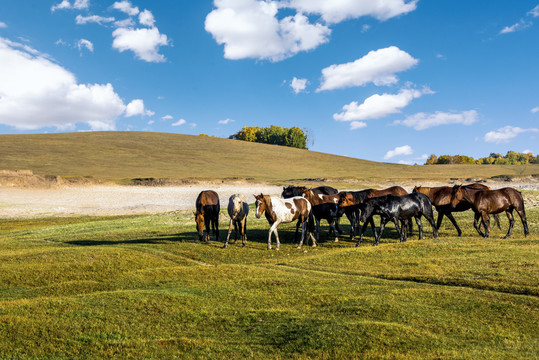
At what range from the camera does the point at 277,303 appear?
10.2m

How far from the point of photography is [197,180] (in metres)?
73.9

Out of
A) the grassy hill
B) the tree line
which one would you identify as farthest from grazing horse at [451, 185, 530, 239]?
the tree line

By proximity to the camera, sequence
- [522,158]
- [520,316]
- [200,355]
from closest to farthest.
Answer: [200,355] → [520,316] → [522,158]

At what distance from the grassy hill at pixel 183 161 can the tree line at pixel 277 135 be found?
2364 centimetres

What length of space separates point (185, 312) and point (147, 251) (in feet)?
30.4

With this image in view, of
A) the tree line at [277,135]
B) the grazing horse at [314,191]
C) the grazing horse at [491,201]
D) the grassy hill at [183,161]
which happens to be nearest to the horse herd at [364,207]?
the grazing horse at [491,201]

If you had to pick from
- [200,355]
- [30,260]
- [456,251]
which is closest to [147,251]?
[30,260]

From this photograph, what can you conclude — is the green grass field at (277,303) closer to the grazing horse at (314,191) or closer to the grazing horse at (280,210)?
the grazing horse at (280,210)

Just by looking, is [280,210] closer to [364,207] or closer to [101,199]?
[364,207]

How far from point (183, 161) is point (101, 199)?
43.6 meters

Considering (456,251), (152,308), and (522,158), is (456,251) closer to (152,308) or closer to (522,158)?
(152,308)

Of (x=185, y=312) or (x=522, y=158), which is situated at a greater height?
(x=522, y=158)

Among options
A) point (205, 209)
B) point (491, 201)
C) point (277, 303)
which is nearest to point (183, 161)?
point (205, 209)

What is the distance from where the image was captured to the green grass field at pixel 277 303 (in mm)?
7363
